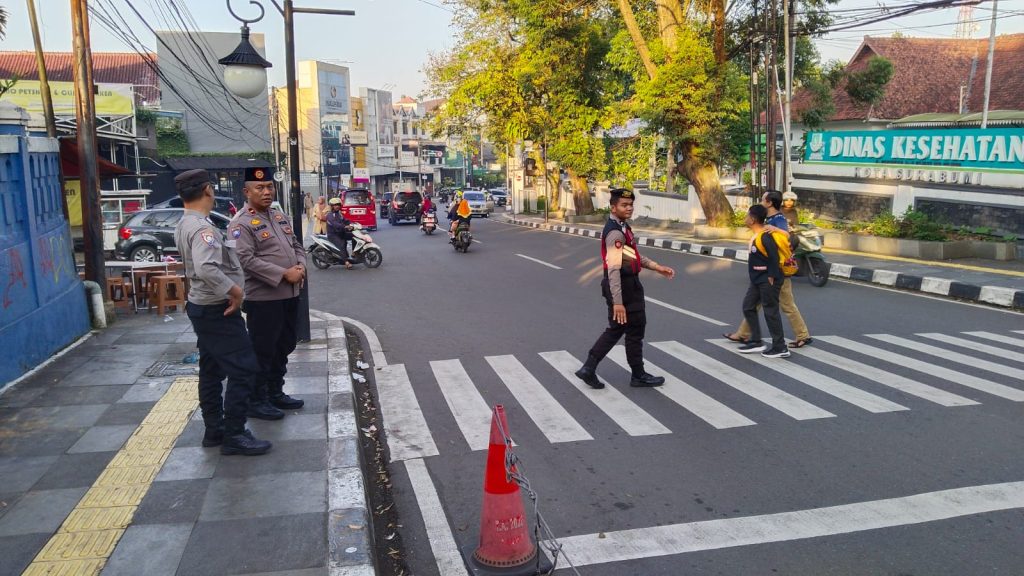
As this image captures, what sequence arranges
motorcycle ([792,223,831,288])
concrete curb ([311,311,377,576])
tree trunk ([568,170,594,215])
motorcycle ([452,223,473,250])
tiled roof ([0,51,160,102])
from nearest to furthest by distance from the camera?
concrete curb ([311,311,377,576]), motorcycle ([792,223,831,288]), motorcycle ([452,223,473,250]), tree trunk ([568,170,594,215]), tiled roof ([0,51,160,102])

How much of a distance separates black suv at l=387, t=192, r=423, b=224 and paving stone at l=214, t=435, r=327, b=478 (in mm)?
31803

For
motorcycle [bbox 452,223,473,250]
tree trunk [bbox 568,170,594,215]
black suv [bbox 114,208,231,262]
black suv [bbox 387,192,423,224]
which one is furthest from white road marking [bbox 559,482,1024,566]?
black suv [bbox 387,192,423,224]

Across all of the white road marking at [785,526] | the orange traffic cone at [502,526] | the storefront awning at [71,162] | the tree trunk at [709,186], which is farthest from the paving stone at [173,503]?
the tree trunk at [709,186]

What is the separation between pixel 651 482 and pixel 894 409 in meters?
2.47

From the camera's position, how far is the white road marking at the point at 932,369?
6246mm

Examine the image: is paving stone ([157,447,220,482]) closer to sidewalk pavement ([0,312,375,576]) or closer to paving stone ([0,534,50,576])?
sidewalk pavement ([0,312,375,576])

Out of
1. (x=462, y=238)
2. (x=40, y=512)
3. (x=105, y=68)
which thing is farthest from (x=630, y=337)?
(x=105, y=68)

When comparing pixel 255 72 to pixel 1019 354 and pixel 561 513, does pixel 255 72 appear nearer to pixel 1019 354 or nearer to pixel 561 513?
pixel 561 513

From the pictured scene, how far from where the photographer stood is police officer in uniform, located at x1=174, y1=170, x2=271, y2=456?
4527 millimetres

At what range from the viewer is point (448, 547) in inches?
151

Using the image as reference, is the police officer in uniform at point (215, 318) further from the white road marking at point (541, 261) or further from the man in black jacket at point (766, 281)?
the white road marking at point (541, 261)

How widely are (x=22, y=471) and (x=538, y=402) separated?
362cm

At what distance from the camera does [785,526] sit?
13.0 feet

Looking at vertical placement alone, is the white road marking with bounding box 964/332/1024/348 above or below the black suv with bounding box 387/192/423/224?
below
